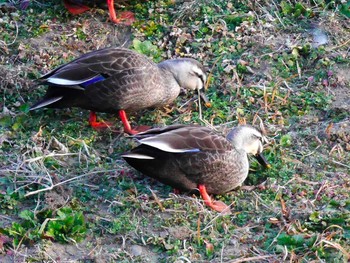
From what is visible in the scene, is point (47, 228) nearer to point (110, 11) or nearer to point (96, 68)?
point (96, 68)

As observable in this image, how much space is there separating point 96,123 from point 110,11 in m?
1.61

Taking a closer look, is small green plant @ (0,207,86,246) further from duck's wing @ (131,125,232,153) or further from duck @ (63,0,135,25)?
duck @ (63,0,135,25)

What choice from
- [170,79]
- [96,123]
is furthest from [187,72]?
[96,123]

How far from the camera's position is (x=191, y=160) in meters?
6.66

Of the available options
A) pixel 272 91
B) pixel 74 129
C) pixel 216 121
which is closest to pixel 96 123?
pixel 74 129

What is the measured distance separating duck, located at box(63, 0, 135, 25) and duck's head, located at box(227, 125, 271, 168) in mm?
2279

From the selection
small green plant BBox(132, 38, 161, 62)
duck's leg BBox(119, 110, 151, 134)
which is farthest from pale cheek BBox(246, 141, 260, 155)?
small green plant BBox(132, 38, 161, 62)

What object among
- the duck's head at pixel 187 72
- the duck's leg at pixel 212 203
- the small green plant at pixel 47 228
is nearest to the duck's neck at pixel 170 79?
the duck's head at pixel 187 72

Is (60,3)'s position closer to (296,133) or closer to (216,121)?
(216,121)

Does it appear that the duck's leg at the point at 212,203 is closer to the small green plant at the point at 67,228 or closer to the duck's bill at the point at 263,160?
the duck's bill at the point at 263,160

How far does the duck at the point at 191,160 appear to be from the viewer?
6.62m

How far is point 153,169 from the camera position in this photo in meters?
6.67

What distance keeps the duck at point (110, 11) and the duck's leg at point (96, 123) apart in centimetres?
145

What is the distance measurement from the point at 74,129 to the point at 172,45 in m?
1.53
